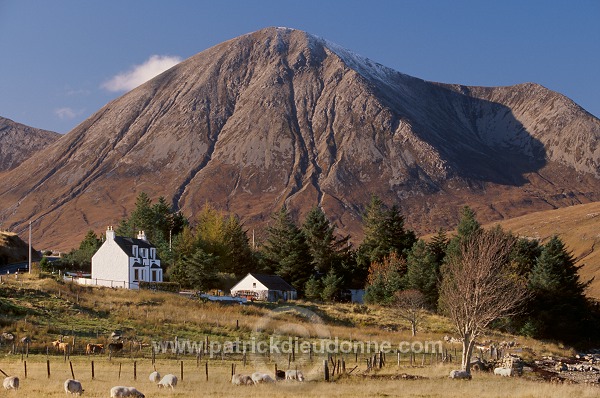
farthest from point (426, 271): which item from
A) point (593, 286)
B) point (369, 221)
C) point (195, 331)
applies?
point (593, 286)

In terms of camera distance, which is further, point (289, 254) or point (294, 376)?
point (289, 254)

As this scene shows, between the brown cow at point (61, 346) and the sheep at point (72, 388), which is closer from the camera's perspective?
the sheep at point (72, 388)

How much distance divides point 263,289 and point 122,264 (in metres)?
17.0

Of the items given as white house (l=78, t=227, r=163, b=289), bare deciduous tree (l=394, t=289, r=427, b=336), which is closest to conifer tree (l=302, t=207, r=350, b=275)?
bare deciduous tree (l=394, t=289, r=427, b=336)

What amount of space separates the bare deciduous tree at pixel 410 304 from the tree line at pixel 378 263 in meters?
0.14

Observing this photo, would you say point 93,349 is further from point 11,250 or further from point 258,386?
point 11,250

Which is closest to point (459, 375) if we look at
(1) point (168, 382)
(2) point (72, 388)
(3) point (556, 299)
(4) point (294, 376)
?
(4) point (294, 376)

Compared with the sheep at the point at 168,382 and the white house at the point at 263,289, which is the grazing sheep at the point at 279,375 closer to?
the sheep at the point at 168,382

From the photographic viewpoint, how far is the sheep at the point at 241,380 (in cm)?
3759

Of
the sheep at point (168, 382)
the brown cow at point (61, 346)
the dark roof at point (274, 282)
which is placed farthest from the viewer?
the dark roof at point (274, 282)

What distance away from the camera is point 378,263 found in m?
107

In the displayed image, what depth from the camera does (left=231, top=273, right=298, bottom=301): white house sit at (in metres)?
93.4

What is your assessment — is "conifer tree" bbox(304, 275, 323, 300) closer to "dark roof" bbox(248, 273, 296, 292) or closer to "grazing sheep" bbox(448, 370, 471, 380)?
"dark roof" bbox(248, 273, 296, 292)

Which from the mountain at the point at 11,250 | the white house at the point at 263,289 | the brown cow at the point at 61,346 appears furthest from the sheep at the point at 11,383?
the mountain at the point at 11,250
